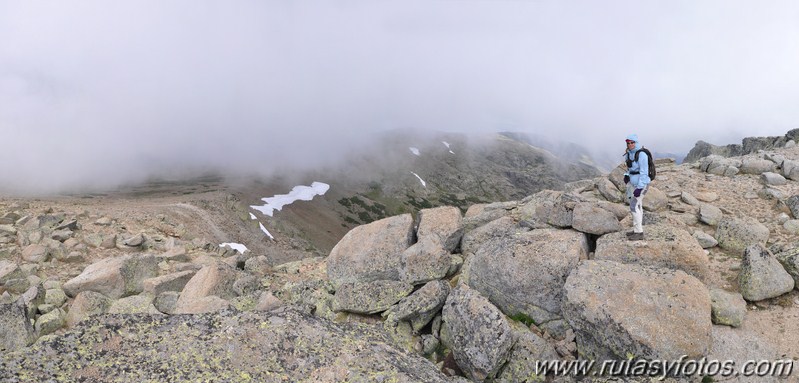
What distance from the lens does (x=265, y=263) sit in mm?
25609

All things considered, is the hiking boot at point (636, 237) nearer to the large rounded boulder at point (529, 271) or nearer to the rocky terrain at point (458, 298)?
the rocky terrain at point (458, 298)

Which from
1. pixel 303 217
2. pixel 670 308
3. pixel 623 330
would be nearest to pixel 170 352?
pixel 623 330

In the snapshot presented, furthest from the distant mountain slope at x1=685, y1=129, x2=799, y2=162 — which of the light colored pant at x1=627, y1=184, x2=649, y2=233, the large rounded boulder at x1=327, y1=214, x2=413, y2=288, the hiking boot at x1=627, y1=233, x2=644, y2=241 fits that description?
the large rounded boulder at x1=327, y1=214, x2=413, y2=288

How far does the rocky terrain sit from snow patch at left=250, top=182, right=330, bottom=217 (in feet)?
323

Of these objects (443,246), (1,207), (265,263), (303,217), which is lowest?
(303,217)

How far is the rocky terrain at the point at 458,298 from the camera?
802 centimetres

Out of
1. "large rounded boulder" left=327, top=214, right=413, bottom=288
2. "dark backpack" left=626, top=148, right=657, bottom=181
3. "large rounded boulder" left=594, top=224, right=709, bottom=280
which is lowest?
"large rounded boulder" left=327, top=214, right=413, bottom=288

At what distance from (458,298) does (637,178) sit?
983 cm

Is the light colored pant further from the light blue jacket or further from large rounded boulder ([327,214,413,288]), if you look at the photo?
large rounded boulder ([327,214,413,288])

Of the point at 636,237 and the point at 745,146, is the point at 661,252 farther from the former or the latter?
the point at 745,146

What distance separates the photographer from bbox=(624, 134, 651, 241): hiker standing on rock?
55.8ft

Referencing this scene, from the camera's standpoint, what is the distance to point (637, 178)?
1770cm

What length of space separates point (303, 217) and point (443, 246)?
415 feet

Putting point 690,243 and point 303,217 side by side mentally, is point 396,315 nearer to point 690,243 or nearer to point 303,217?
point 690,243
